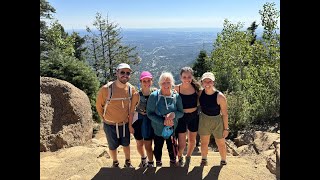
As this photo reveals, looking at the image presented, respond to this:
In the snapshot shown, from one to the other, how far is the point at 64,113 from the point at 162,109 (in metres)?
5.51

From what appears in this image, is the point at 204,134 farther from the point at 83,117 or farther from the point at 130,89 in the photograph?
the point at 83,117

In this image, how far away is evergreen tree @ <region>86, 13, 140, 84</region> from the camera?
1521 inches

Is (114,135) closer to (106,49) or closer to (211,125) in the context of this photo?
(211,125)

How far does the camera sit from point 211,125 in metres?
5.33

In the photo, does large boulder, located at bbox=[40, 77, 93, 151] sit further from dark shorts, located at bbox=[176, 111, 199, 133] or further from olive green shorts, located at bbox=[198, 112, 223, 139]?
olive green shorts, located at bbox=[198, 112, 223, 139]

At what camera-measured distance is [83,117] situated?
387 inches

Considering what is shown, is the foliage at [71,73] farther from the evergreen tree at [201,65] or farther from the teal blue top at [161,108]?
the evergreen tree at [201,65]

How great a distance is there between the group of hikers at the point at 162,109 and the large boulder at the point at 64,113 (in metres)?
4.25

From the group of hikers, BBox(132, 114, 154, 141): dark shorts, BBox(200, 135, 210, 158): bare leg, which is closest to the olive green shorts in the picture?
the group of hikers
